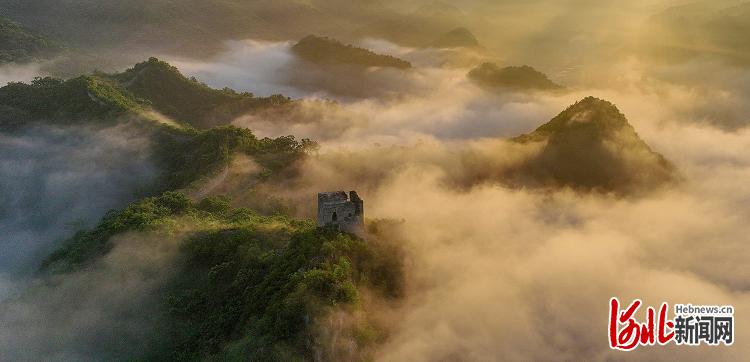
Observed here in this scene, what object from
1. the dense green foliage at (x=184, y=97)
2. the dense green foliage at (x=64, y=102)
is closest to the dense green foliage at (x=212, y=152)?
the dense green foliage at (x=64, y=102)

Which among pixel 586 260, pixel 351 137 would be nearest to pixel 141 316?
pixel 586 260

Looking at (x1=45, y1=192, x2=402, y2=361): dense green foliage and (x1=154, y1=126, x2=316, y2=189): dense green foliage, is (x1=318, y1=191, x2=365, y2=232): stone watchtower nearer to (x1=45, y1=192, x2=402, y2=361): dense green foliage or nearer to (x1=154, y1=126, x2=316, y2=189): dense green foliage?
(x1=45, y1=192, x2=402, y2=361): dense green foliage

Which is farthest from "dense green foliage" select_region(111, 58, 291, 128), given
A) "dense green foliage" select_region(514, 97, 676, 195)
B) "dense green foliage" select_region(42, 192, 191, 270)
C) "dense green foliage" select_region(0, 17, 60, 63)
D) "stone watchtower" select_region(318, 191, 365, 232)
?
"stone watchtower" select_region(318, 191, 365, 232)

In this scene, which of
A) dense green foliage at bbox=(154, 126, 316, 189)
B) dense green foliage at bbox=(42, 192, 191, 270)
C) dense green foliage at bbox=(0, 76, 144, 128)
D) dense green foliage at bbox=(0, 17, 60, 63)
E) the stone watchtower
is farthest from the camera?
dense green foliage at bbox=(0, 17, 60, 63)

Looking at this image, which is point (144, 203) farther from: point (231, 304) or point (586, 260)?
point (586, 260)

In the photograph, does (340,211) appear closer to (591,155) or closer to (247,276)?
(247,276)

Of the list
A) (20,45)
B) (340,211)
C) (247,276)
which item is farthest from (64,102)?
(340,211)
